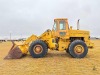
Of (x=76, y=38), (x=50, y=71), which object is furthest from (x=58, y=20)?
(x=50, y=71)

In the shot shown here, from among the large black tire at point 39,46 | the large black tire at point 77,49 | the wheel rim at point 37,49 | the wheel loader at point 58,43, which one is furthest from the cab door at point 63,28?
the wheel rim at point 37,49

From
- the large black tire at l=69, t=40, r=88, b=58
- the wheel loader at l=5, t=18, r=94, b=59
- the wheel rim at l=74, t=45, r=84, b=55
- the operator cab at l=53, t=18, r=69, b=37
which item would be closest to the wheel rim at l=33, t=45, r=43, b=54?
the wheel loader at l=5, t=18, r=94, b=59

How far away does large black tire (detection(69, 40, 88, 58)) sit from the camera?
20.1 m

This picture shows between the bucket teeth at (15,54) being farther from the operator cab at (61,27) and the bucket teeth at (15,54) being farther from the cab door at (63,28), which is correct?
the cab door at (63,28)

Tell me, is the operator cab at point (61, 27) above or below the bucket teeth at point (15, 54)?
above

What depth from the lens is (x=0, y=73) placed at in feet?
41.9

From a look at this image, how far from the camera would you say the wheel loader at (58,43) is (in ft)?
66.1

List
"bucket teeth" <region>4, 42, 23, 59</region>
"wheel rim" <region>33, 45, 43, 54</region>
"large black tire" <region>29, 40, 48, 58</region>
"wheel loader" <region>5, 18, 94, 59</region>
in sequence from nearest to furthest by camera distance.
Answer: "bucket teeth" <region>4, 42, 23, 59</region>, "wheel loader" <region>5, 18, 94, 59</region>, "large black tire" <region>29, 40, 48, 58</region>, "wheel rim" <region>33, 45, 43, 54</region>

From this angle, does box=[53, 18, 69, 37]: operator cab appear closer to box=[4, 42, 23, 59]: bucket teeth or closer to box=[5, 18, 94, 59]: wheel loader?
box=[5, 18, 94, 59]: wheel loader

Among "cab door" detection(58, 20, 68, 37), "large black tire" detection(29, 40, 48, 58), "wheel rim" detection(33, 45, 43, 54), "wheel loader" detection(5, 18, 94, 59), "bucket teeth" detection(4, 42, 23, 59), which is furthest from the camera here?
"cab door" detection(58, 20, 68, 37)

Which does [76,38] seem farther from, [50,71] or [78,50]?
[50,71]

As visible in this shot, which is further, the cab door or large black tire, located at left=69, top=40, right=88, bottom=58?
the cab door

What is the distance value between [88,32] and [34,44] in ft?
13.4

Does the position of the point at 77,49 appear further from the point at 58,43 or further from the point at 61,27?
the point at 61,27
